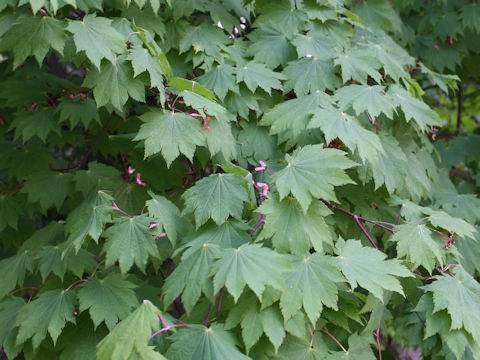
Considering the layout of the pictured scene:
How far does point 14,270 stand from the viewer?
271 centimetres

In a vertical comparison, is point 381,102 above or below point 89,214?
above

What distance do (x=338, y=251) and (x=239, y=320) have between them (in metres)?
0.57

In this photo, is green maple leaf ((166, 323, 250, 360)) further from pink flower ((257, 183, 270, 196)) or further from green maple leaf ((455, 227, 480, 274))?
green maple leaf ((455, 227, 480, 274))

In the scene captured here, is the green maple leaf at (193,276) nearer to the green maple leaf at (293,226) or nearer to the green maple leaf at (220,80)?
the green maple leaf at (293,226)

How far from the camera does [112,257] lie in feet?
7.02

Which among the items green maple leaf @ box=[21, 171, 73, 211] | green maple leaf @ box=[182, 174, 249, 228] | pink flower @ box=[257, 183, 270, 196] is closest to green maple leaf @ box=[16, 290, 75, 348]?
green maple leaf @ box=[182, 174, 249, 228]

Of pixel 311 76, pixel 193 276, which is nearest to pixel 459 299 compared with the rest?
pixel 193 276

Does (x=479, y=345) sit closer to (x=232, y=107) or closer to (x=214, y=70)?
(x=232, y=107)

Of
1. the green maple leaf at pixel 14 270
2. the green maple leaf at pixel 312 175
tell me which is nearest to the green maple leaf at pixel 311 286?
the green maple leaf at pixel 312 175

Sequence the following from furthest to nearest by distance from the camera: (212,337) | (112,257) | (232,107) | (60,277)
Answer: (232,107) < (60,277) < (112,257) < (212,337)

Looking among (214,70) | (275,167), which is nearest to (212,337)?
(275,167)

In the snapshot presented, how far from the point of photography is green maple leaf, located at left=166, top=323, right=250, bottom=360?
1885 mm

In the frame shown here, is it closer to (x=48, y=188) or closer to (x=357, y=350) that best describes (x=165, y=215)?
(x=357, y=350)

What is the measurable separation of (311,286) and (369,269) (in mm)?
310
